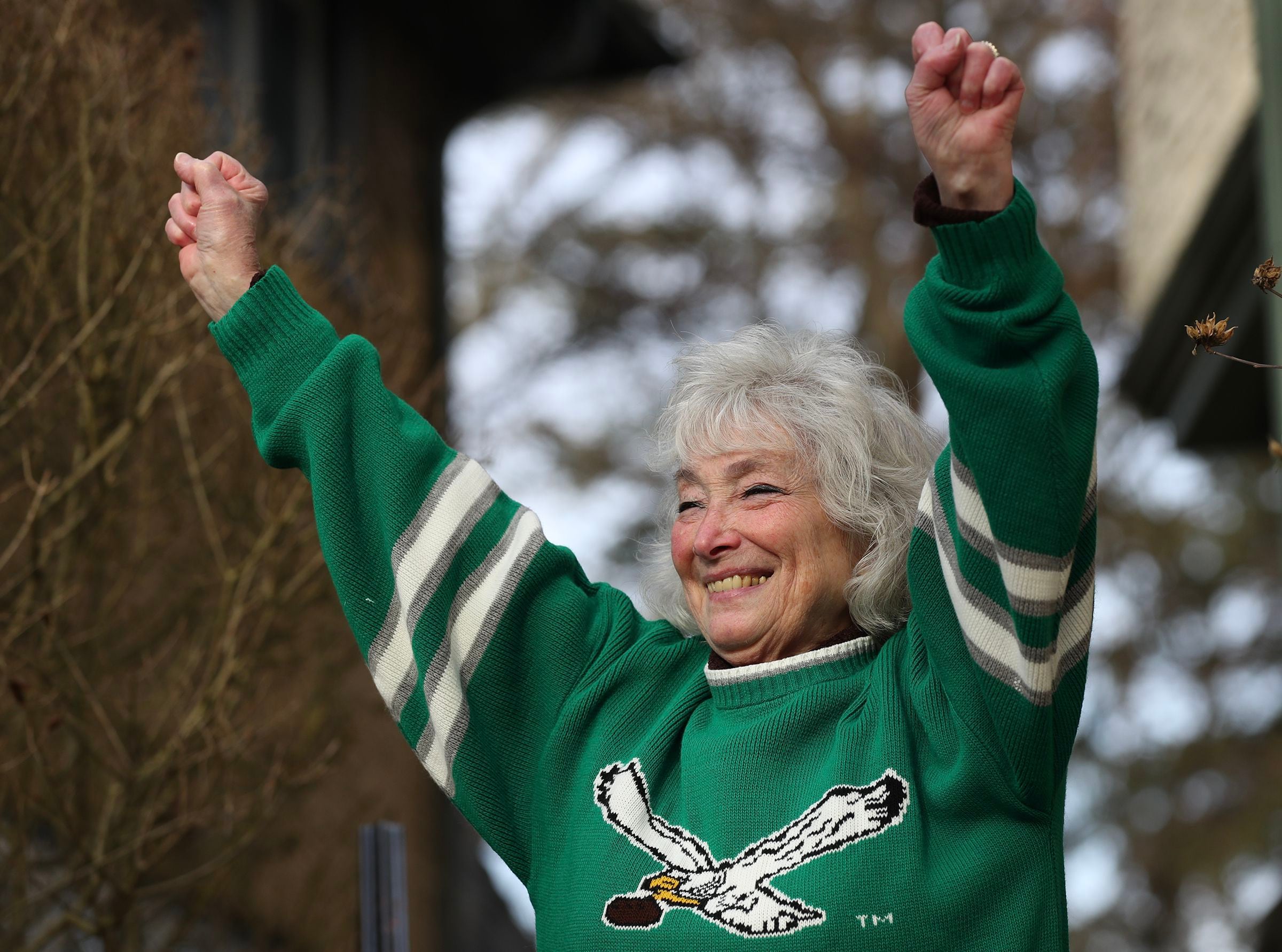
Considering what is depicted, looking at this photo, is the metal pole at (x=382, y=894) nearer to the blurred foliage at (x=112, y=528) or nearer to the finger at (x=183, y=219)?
the blurred foliage at (x=112, y=528)

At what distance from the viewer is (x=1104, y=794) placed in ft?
47.2

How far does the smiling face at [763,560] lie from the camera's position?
2256mm

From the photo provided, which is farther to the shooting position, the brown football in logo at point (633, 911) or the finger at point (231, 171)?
the finger at point (231, 171)

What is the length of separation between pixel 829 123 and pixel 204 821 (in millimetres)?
10410

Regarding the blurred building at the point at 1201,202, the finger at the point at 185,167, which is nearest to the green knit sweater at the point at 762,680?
the finger at the point at 185,167

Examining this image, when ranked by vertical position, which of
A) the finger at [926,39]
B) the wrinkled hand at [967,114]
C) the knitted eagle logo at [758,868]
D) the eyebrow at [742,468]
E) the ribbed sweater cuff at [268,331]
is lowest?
the knitted eagle logo at [758,868]

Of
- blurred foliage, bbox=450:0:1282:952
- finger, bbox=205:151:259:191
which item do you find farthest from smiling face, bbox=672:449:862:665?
blurred foliage, bbox=450:0:1282:952

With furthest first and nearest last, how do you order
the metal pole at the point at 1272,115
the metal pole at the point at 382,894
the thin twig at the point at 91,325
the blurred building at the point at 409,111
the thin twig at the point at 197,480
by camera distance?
the blurred building at the point at 409,111 → the metal pole at the point at 1272,115 → the thin twig at the point at 197,480 → the thin twig at the point at 91,325 → the metal pole at the point at 382,894

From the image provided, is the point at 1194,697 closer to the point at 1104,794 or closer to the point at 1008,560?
the point at 1104,794

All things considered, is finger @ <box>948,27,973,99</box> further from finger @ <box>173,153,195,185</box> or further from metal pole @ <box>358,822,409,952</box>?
metal pole @ <box>358,822,409,952</box>

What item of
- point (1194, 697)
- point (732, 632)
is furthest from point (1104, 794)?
point (732, 632)

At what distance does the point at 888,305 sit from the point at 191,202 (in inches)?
416

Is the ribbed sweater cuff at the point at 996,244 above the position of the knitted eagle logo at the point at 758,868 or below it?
above

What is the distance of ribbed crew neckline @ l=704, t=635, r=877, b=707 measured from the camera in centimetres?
223
